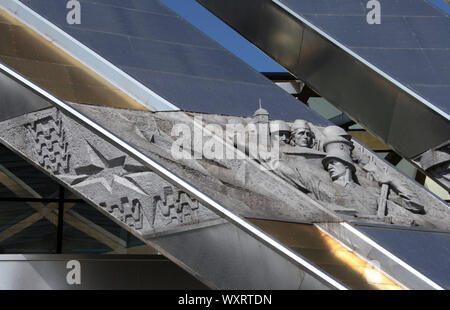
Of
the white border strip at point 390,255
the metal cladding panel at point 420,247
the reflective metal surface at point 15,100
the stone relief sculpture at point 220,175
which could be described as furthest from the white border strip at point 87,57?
the metal cladding panel at point 420,247

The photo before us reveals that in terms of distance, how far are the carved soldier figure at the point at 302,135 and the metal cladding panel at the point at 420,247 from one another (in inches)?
36.8

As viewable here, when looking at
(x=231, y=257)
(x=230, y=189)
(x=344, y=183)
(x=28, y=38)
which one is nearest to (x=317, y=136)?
(x=344, y=183)

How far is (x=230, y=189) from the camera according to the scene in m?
5.21

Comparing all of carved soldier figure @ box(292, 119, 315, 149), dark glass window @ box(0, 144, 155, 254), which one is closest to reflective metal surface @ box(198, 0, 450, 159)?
carved soldier figure @ box(292, 119, 315, 149)

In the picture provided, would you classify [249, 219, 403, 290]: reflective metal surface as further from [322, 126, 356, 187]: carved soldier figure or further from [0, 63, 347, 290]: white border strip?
[322, 126, 356, 187]: carved soldier figure

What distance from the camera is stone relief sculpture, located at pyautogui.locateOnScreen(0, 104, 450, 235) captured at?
16.3ft

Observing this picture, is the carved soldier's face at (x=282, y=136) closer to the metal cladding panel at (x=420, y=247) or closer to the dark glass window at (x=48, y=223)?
the metal cladding panel at (x=420, y=247)

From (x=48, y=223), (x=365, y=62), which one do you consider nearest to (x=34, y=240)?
(x=48, y=223)

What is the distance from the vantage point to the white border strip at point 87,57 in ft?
19.7

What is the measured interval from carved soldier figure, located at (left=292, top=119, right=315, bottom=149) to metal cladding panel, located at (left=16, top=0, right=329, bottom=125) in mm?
293

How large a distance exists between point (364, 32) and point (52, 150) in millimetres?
3563

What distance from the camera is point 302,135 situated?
6.11 m

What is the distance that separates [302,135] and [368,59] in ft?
4.52

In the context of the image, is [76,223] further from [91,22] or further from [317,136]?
[317,136]
